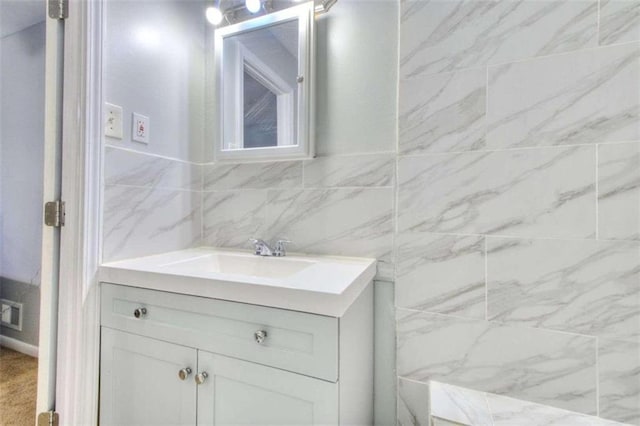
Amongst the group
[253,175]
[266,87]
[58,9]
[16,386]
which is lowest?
[16,386]

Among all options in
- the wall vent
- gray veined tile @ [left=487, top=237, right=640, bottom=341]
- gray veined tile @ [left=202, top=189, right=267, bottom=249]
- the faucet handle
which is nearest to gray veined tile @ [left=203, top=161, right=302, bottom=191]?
gray veined tile @ [left=202, top=189, right=267, bottom=249]

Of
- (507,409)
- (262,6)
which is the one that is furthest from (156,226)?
(507,409)

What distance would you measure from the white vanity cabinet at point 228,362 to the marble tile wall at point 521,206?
0.89 ft

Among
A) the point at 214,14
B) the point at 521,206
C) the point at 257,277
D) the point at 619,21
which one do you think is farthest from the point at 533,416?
the point at 214,14

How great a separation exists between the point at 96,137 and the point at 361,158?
893mm

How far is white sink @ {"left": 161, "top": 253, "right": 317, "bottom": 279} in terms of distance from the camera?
1.06m

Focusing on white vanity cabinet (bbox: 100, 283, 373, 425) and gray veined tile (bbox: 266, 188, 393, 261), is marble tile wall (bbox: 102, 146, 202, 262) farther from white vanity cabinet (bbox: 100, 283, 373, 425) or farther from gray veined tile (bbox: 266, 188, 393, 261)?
gray veined tile (bbox: 266, 188, 393, 261)

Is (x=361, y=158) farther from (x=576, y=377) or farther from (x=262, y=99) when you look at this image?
(x=576, y=377)

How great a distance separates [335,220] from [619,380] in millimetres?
919

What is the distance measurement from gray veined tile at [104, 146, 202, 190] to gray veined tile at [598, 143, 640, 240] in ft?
4.75

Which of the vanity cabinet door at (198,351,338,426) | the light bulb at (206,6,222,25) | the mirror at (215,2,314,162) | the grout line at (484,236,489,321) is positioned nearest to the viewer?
the vanity cabinet door at (198,351,338,426)

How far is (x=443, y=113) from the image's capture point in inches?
37.0

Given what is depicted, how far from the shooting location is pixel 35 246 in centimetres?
107

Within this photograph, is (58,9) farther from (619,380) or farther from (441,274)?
(619,380)
